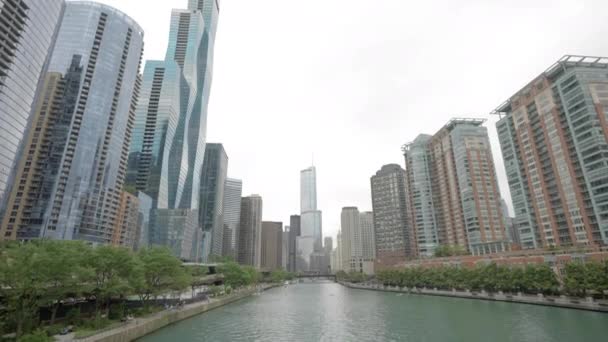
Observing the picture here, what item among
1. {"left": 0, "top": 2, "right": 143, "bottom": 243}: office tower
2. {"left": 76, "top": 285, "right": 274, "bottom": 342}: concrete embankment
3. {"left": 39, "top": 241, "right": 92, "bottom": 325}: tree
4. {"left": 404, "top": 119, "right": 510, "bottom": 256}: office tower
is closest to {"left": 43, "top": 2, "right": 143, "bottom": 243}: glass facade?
{"left": 0, "top": 2, "right": 143, "bottom": 243}: office tower

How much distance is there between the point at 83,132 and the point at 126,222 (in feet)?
174

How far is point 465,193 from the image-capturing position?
162375mm

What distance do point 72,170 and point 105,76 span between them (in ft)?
170

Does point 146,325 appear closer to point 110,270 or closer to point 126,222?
point 110,270

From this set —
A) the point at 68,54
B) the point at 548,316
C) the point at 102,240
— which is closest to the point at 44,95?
the point at 68,54

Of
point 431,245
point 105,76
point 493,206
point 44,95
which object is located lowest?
point 431,245

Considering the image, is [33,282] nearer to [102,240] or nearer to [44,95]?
[102,240]

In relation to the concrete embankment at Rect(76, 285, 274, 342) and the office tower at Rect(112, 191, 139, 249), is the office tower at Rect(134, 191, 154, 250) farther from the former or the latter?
the concrete embankment at Rect(76, 285, 274, 342)

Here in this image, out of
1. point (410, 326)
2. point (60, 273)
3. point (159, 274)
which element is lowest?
Result: point (410, 326)

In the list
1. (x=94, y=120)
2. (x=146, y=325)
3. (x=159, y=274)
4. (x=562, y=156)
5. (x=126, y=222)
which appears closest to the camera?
(x=146, y=325)

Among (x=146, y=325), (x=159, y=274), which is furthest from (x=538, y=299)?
(x=159, y=274)

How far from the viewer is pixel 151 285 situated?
57.7m

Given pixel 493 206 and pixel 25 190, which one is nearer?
pixel 25 190

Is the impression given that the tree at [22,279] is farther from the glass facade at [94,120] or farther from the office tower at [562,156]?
the office tower at [562,156]
